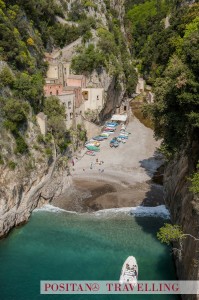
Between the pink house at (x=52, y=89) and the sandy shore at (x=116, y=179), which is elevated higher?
the pink house at (x=52, y=89)

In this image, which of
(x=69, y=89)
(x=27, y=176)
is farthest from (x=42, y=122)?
(x=69, y=89)

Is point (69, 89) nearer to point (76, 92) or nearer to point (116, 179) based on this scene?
point (76, 92)

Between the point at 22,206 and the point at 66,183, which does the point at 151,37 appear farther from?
the point at 22,206

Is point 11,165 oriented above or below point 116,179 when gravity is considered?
above

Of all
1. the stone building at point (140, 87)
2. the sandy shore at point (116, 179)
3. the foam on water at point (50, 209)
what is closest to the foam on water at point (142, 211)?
the sandy shore at point (116, 179)

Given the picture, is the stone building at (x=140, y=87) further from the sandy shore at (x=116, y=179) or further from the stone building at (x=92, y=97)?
the sandy shore at (x=116, y=179)

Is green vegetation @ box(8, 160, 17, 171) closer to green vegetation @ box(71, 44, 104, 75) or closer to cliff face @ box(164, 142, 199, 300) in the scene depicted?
cliff face @ box(164, 142, 199, 300)
